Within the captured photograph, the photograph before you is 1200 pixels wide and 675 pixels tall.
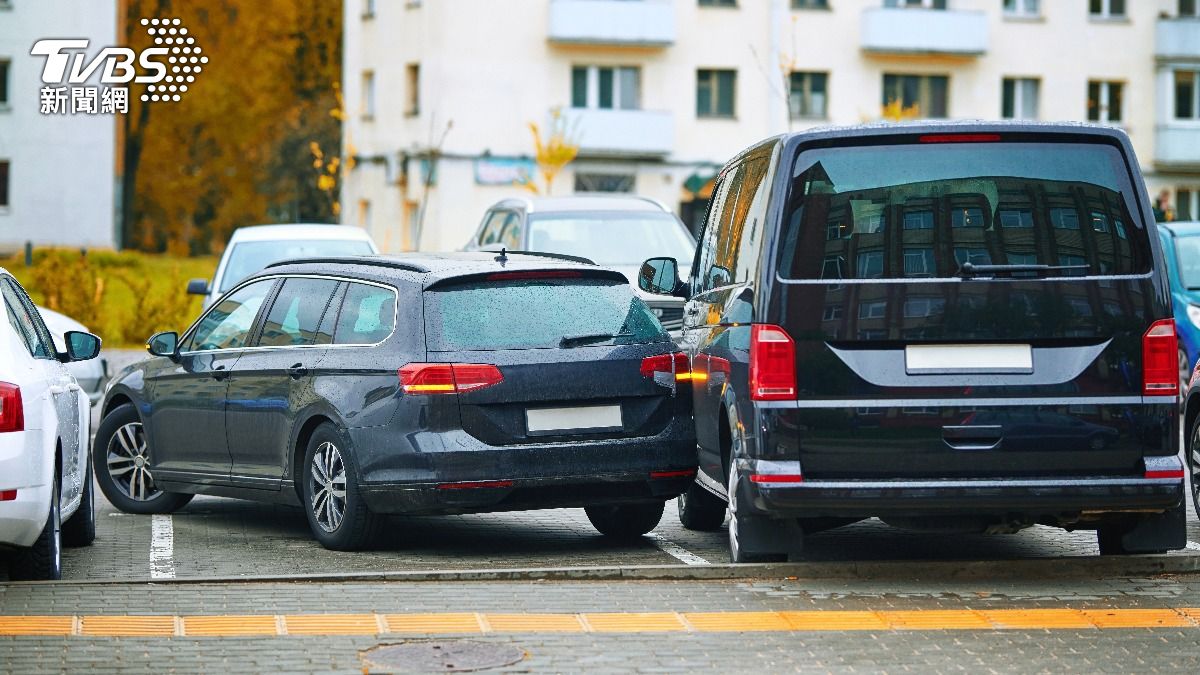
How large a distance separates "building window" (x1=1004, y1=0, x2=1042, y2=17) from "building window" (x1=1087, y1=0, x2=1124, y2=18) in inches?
56.7

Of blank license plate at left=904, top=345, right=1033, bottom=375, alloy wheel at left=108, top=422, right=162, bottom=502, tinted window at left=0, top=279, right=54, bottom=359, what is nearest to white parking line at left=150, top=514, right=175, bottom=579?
alloy wheel at left=108, top=422, right=162, bottom=502

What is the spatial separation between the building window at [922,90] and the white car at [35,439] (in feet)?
156

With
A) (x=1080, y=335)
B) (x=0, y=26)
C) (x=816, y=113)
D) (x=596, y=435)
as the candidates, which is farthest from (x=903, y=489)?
(x=0, y=26)

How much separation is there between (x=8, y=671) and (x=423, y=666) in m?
1.37

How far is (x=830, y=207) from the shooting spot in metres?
8.44

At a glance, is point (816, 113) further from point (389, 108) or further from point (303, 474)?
point (303, 474)

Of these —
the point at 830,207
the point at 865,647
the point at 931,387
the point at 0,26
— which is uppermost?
the point at 0,26

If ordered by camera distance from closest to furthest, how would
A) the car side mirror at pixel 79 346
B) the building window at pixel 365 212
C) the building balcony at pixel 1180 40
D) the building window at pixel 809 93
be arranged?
1. the car side mirror at pixel 79 346
2. the building window at pixel 809 93
3. the building balcony at pixel 1180 40
4. the building window at pixel 365 212

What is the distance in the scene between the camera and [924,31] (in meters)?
54.9

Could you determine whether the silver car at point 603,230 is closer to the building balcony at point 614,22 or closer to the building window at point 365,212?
the building balcony at point 614,22

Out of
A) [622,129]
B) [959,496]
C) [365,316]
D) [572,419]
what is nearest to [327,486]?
[365,316]

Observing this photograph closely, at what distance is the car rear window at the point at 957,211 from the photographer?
840cm

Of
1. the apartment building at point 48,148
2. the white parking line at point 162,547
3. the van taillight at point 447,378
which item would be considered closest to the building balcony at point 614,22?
the apartment building at point 48,148

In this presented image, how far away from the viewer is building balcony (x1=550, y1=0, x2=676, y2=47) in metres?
53.4
